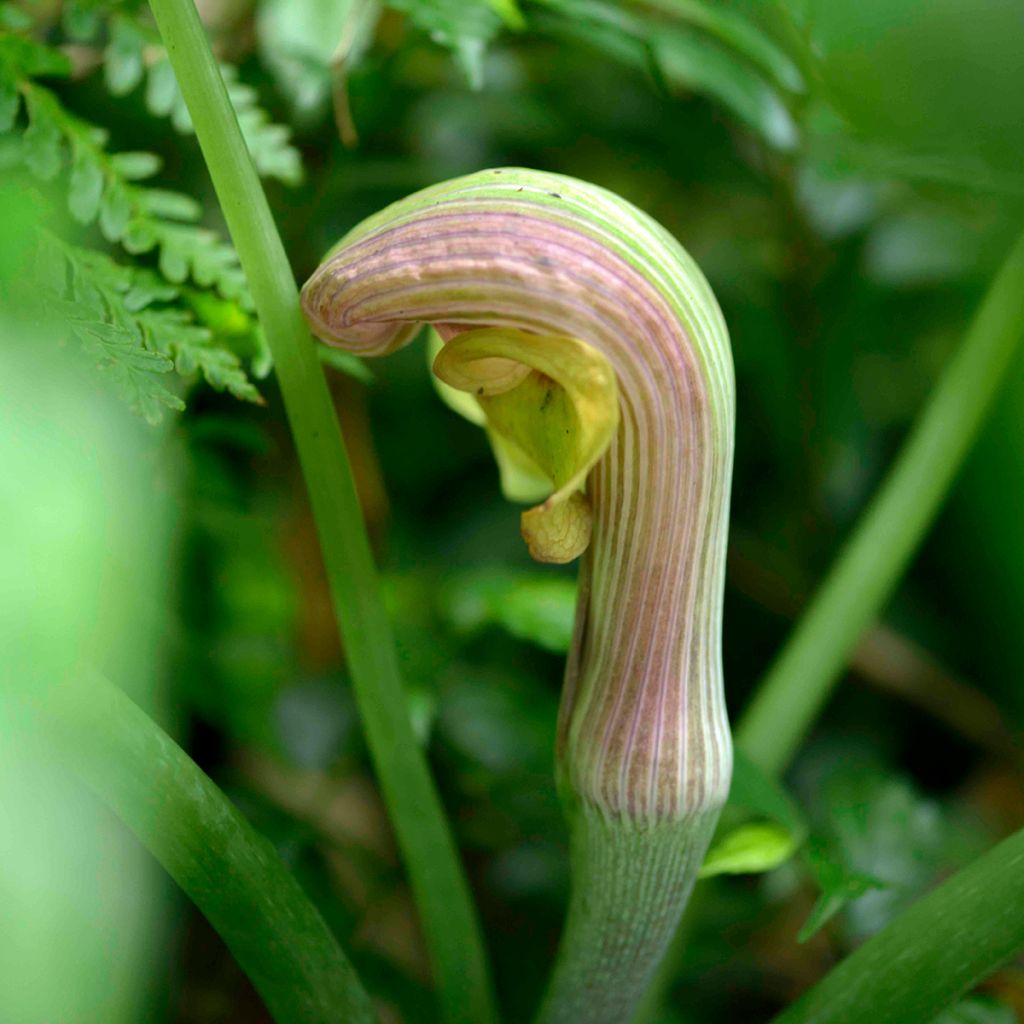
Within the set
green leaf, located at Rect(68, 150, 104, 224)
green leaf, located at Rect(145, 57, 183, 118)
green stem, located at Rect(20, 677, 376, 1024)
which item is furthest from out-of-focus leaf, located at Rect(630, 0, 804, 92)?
green stem, located at Rect(20, 677, 376, 1024)

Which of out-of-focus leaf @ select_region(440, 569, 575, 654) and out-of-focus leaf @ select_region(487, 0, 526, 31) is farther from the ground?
out-of-focus leaf @ select_region(487, 0, 526, 31)

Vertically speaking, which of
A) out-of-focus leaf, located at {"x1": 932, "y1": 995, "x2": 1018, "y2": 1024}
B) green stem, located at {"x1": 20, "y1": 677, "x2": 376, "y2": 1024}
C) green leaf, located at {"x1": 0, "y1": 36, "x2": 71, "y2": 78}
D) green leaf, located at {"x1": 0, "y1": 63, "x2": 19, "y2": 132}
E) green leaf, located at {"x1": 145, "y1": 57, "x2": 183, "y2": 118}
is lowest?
out-of-focus leaf, located at {"x1": 932, "y1": 995, "x2": 1018, "y2": 1024}

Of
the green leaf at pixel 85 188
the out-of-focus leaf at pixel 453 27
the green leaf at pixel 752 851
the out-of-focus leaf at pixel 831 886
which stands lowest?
the green leaf at pixel 752 851

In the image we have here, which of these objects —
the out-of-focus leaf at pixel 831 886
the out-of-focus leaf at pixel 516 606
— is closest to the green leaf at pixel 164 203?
the out-of-focus leaf at pixel 516 606

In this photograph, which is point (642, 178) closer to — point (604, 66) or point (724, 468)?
point (604, 66)

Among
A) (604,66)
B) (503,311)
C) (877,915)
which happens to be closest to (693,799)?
(503,311)

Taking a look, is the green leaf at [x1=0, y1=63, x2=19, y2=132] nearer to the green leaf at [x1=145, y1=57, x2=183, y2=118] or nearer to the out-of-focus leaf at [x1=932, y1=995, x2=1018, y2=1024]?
the green leaf at [x1=145, y1=57, x2=183, y2=118]

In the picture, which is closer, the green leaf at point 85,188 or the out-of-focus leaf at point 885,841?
the green leaf at point 85,188

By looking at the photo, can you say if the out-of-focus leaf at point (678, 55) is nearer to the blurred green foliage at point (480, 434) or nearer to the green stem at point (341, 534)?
the blurred green foliage at point (480, 434)
